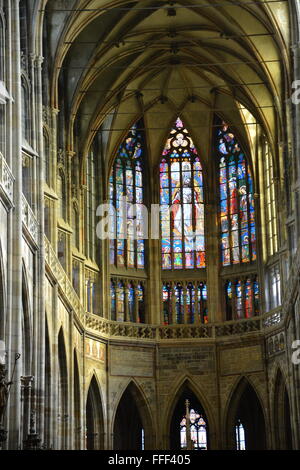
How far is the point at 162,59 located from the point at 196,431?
1577cm

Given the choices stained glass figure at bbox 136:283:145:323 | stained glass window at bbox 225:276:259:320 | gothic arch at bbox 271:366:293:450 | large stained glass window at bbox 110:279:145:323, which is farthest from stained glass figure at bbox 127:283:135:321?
gothic arch at bbox 271:366:293:450

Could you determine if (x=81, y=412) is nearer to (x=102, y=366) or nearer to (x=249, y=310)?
(x=102, y=366)

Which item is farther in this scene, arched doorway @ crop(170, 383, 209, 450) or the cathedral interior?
arched doorway @ crop(170, 383, 209, 450)

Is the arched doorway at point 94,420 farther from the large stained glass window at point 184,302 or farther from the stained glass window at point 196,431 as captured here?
the large stained glass window at point 184,302

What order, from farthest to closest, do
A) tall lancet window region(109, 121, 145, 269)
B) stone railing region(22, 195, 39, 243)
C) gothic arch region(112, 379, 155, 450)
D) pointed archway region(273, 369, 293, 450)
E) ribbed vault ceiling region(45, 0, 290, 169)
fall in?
1. tall lancet window region(109, 121, 145, 269)
2. gothic arch region(112, 379, 155, 450)
3. pointed archway region(273, 369, 293, 450)
4. ribbed vault ceiling region(45, 0, 290, 169)
5. stone railing region(22, 195, 39, 243)

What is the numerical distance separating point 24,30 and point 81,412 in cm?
1486

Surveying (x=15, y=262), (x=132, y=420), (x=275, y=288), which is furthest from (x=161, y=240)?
(x=15, y=262)

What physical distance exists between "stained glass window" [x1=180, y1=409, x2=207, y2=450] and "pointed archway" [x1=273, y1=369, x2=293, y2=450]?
14.7ft

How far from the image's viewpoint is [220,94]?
1935 inches

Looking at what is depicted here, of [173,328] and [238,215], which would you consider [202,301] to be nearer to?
[173,328]

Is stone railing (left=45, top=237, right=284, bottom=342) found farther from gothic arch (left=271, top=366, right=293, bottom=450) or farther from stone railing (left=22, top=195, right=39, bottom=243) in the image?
stone railing (left=22, top=195, right=39, bottom=243)

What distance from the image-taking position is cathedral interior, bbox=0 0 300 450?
39125 mm

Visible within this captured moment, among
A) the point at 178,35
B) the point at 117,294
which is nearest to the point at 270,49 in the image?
the point at 178,35

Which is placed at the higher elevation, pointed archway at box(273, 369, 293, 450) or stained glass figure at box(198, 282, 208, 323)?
stained glass figure at box(198, 282, 208, 323)
